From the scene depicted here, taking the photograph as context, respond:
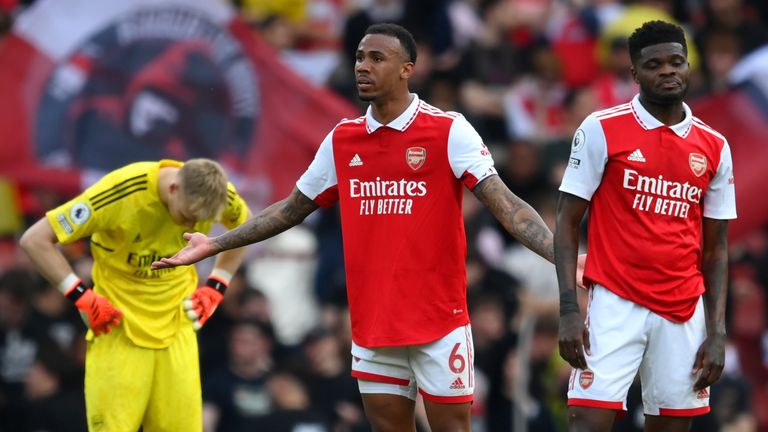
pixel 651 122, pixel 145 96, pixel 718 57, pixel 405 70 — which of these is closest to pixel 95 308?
pixel 405 70

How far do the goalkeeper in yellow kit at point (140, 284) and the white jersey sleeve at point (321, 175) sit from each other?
844 mm

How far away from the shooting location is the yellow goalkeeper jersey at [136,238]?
1055cm

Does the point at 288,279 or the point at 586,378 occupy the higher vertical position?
the point at 288,279

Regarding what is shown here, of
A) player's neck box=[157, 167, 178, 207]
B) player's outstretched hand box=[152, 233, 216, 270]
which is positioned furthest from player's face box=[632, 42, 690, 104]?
player's neck box=[157, 167, 178, 207]

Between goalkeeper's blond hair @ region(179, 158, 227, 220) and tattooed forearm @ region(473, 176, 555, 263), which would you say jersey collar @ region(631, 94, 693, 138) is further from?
goalkeeper's blond hair @ region(179, 158, 227, 220)

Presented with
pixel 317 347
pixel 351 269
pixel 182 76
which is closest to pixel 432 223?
pixel 351 269

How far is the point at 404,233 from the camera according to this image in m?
9.41

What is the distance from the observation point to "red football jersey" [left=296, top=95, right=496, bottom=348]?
940 centimetres

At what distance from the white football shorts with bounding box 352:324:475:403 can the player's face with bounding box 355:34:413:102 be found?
1.46 metres

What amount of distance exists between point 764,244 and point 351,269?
746 centimetres

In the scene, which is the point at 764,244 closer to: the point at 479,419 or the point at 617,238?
the point at 479,419

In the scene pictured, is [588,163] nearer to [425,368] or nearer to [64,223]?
[425,368]

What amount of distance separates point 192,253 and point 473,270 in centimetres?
530

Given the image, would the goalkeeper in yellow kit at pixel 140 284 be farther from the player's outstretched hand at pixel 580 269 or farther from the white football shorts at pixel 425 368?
the player's outstretched hand at pixel 580 269
